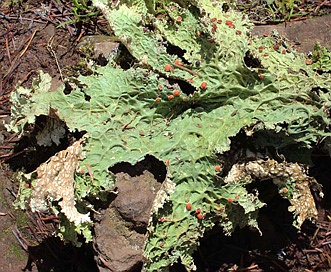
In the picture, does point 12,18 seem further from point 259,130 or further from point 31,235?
point 259,130

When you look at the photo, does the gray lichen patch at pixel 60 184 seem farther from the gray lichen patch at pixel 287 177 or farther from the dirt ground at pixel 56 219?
the gray lichen patch at pixel 287 177

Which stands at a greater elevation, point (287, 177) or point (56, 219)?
point (287, 177)

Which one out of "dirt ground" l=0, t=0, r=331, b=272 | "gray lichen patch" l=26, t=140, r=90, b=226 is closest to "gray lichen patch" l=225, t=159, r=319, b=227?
"dirt ground" l=0, t=0, r=331, b=272

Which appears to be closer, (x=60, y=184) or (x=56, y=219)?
(x=60, y=184)

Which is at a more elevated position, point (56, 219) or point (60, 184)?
point (60, 184)

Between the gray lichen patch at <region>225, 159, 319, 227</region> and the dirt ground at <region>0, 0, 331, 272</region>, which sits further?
the dirt ground at <region>0, 0, 331, 272</region>

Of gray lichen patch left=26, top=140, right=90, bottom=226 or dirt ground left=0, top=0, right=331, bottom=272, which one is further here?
dirt ground left=0, top=0, right=331, bottom=272

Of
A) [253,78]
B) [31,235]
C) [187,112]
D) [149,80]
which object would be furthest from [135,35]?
[31,235]

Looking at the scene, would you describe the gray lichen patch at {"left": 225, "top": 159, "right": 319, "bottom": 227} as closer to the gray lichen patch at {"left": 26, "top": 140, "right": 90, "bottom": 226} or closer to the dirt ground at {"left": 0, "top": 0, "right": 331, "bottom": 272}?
the dirt ground at {"left": 0, "top": 0, "right": 331, "bottom": 272}

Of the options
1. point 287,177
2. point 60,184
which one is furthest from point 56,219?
point 287,177

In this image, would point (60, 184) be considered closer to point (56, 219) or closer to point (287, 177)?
point (56, 219)
